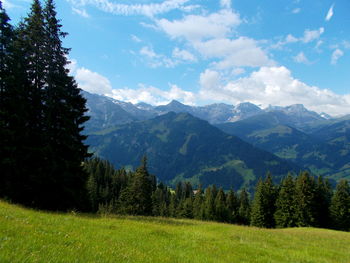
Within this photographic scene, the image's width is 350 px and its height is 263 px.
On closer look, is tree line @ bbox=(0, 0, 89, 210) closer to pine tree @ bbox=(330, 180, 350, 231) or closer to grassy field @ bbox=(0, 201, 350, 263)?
grassy field @ bbox=(0, 201, 350, 263)

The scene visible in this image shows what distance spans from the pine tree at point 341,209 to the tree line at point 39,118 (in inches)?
2382

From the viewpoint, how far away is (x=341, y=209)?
56.4m

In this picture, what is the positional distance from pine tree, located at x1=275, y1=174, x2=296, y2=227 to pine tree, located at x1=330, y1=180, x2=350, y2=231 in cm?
1062

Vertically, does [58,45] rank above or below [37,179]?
above

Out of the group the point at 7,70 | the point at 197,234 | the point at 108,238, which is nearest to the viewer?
the point at 108,238

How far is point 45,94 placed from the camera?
2198 centimetres

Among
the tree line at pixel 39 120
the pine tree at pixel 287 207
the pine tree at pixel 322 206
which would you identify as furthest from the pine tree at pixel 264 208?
the tree line at pixel 39 120

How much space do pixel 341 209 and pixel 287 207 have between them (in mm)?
13001

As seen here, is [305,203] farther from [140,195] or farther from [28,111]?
[28,111]

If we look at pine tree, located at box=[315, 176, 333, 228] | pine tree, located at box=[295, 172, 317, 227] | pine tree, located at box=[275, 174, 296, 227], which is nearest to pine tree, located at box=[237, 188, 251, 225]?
pine tree, located at box=[275, 174, 296, 227]

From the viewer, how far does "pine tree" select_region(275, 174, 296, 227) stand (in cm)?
5567

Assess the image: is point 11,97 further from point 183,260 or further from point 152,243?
point 183,260

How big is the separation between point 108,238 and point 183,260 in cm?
367

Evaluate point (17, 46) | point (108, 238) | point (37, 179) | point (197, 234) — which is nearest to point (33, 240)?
point (108, 238)
